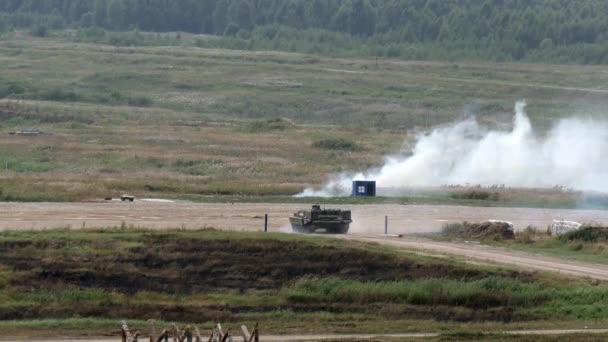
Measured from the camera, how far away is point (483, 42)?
193 metres

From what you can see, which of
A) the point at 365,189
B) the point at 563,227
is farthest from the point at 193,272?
the point at 365,189

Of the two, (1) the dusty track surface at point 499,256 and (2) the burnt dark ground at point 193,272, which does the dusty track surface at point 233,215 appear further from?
(2) the burnt dark ground at point 193,272

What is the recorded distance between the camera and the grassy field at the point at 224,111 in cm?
8412

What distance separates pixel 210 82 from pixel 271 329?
12132 centimetres

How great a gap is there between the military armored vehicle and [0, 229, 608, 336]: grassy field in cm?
550

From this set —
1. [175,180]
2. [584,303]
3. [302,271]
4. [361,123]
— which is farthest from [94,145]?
[584,303]

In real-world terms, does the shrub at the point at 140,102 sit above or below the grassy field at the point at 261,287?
above

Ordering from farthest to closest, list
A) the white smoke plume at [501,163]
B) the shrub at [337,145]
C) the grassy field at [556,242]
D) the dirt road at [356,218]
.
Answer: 1. the shrub at [337,145]
2. the white smoke plume at [501,163]
3. the grassy field at [556,242]
4. the dirt road at [356,218]

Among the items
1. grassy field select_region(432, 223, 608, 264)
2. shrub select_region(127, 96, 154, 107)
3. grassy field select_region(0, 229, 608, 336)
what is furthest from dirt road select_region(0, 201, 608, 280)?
shrub select_region(127, 96, 154, 107)

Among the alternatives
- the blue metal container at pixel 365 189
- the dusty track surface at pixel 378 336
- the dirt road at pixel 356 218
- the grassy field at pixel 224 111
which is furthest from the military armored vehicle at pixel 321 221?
the dusty track surface at pixel 378 336

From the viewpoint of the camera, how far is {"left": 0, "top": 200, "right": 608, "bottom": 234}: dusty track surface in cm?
5947

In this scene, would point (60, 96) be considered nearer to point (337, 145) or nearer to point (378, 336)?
point (337, 145)

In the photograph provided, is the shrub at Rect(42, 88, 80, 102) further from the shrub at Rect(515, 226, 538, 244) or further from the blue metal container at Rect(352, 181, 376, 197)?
the shrub at Rect(515, 226, 538, 244)

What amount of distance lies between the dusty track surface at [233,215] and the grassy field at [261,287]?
18.6 feet
